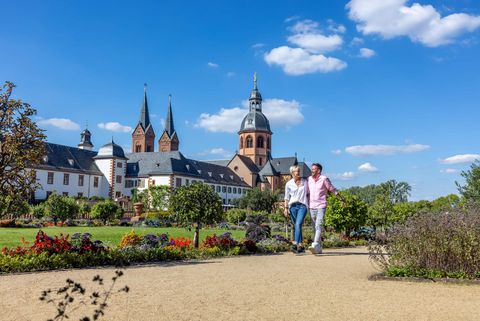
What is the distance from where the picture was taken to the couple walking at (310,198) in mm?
10609

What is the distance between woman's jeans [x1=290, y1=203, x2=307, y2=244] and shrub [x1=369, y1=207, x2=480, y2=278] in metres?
2.77

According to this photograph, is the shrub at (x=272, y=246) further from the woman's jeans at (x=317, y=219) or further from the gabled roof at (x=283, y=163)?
the gabled roof at (x=283, y=163)

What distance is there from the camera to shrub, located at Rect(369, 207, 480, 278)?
7.49 meters

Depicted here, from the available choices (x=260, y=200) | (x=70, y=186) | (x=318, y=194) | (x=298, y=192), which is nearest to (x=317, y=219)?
(x=318, y=194)

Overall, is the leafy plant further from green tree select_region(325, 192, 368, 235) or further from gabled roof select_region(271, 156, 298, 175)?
gabled roof select_region(271, 156, 298, 175)

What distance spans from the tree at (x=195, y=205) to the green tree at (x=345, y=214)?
23.2ft

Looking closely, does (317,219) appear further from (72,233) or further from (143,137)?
(143,137)

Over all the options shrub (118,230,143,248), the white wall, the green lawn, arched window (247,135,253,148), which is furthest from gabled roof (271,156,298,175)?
shrub (118,230,143,248)

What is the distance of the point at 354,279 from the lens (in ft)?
A: 24.8

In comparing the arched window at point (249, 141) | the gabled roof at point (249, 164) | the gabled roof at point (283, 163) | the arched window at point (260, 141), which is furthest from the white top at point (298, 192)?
the arched window at point (249, 141)

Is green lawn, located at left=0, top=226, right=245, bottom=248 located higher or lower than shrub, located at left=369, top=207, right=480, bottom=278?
lower

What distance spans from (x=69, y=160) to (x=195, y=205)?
50.2m

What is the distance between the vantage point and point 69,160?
2299 inches

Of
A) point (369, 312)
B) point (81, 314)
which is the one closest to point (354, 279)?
point (369, 312)
